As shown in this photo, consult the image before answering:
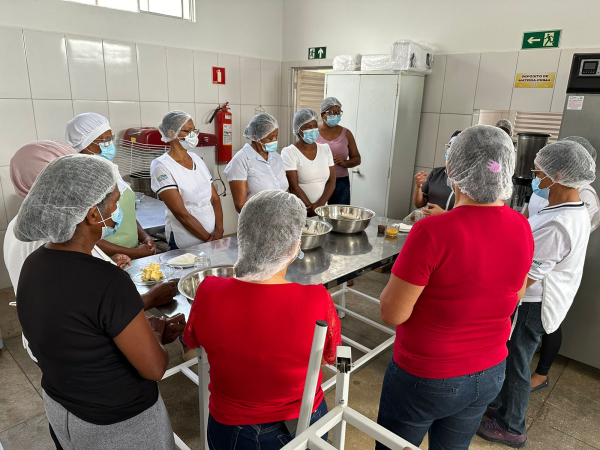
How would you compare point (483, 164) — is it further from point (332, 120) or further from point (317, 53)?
point (317, 53)

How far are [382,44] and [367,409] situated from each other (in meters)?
3.74

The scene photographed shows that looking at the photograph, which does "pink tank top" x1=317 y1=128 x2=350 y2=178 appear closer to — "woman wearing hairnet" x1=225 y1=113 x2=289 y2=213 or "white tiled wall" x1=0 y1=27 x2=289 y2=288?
"woman wearing hairnet" x1=225 y1=113 x2=289 y2=213

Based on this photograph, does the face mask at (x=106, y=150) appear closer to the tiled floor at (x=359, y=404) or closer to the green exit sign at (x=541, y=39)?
the tiled floor at (x=359, y=404)

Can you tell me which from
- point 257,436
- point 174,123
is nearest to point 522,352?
point 257,436

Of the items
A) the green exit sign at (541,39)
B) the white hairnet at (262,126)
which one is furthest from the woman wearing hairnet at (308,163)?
the green exit sign at (541,39)

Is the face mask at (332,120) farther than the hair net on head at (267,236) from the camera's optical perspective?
Yes

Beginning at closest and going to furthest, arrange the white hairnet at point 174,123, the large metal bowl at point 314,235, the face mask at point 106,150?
the large metal bowl at point 314,235
the face mask at point 106,150
the white hairnet at point 174,123

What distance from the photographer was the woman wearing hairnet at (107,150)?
2346 millimetres

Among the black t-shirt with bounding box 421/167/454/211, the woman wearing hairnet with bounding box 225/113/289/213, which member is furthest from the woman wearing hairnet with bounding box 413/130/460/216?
the woman wearing hairnet with bounding box 225/113/289/213

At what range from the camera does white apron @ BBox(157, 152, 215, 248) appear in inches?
102

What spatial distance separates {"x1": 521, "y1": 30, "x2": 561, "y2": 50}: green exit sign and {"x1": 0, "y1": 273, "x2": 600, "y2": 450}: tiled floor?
262cm

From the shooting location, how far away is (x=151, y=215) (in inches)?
135

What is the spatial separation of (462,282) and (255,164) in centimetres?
199

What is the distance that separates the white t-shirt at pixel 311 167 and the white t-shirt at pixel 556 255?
5.79 feet
